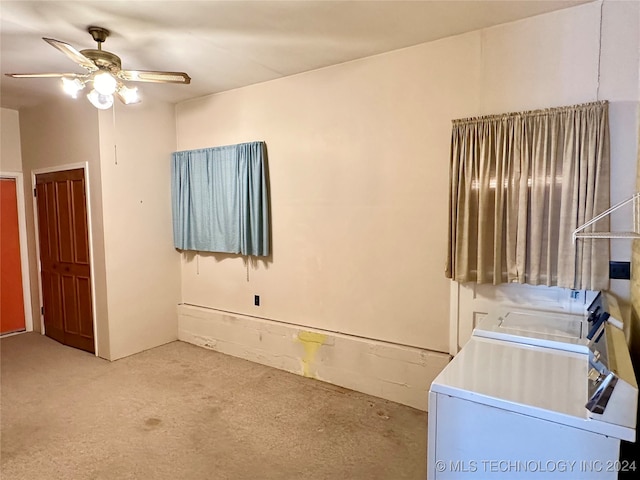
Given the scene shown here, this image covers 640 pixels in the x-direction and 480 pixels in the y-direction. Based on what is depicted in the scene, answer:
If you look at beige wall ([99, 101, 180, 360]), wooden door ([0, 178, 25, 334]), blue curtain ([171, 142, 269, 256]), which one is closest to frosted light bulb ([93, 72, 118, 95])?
blue curtain ([171, 142, 269, 256])

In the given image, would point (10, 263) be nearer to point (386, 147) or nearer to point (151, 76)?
point (151, 76)

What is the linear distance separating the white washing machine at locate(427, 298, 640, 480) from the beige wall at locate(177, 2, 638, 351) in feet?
3.93

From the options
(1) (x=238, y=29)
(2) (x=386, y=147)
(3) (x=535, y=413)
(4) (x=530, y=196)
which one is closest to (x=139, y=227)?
(1) (x=238, y=29)

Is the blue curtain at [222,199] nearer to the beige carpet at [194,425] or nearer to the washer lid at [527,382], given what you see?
the beige carpet at [194,425]

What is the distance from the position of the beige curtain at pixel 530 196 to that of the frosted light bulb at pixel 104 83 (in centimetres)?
234

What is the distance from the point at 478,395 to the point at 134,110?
429 cm

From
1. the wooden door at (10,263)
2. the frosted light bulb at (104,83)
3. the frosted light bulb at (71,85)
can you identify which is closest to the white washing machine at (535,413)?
the frosted light bulb at (104,83)

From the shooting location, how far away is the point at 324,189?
3496mm

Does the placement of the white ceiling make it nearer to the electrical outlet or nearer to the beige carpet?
the electrical outlet

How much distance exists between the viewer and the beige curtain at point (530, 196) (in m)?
2.31

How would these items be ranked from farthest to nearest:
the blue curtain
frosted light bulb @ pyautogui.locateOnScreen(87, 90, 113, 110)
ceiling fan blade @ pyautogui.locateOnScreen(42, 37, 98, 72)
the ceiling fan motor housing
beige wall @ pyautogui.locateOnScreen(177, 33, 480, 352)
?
the blue curtain, beige wall @ pyautogui.locateOnScreen(177, 33, 480, 352), frosted light bulb @ pyautogui.locateOnScreen(87, 90, 113, 110), the ceiling fan motor housing, ceiling fan blade @ pyautogui.locateOnScreen(42, 37, 98, 72)

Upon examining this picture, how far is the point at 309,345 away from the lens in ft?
11.8

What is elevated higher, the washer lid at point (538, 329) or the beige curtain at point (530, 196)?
the beige curtain at point (530, 196)

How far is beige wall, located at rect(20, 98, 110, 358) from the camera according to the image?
3.95 metres
